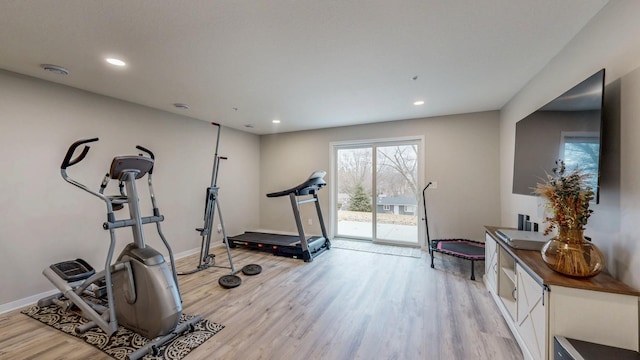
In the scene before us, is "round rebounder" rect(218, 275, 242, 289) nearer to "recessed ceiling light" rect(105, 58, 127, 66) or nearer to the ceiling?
the ceiling

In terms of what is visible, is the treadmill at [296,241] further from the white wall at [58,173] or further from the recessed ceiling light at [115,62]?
the recessed ceiling light at [115,62]

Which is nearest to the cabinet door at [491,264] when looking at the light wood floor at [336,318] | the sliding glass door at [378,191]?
the light wood floor at [336,318]

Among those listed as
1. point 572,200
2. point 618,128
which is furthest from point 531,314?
point 618,128

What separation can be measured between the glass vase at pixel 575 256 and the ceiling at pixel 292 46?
149 cm

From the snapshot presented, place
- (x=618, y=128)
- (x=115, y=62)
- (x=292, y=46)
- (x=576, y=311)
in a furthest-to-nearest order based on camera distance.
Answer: (x=115, y=62) → (x=292, y=46) → (x=618, y=128) → (x=576, y=311)

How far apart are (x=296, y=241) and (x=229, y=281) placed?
1.56m

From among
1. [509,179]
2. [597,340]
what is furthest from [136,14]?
[509,179]

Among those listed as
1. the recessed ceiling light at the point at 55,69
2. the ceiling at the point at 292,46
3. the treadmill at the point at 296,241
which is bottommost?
the treadmill at the point at 296,241

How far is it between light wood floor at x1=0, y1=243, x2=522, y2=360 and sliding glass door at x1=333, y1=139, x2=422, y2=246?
1.27 metres

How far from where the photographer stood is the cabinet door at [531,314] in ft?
4.98

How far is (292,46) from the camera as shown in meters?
2.03

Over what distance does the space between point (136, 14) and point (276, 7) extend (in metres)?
0.94

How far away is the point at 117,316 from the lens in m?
2.19

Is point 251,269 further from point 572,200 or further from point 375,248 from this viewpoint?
point 572,200
